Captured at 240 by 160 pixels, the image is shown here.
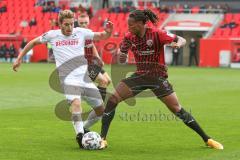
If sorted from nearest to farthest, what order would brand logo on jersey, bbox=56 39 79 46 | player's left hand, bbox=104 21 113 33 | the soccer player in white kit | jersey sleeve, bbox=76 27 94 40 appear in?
player's left hand, bbox=104 21 113 33 → the soccer player in white kit → brand logo on jersey, bbox=56 39 79 46 → jersey sleeve, bbox=76 27 94 40

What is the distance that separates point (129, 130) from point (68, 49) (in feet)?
9.70

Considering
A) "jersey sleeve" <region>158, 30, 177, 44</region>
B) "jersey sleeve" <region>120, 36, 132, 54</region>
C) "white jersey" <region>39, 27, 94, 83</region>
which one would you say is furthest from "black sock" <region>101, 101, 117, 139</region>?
"jersey sleeve" <region>158, 30, 177, 44</region>

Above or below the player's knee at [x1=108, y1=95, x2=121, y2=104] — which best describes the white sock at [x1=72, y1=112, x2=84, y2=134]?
below

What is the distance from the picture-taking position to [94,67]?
1295cm

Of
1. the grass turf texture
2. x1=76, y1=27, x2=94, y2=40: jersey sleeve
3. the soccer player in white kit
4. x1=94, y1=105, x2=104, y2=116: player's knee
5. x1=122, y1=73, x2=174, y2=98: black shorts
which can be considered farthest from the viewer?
x1=94, y1=105, x2=104, y2=116: player's knee

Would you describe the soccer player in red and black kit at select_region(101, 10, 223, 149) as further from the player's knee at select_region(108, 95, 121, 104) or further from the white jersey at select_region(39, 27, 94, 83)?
the white jersey at select_region(39, 27, 94, 83)

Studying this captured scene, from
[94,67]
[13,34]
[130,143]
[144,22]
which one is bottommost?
[13,34]

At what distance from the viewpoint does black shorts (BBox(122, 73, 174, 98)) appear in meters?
10.6

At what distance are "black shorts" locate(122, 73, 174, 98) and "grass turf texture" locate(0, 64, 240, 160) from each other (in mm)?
921

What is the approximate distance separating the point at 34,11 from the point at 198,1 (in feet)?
44.8

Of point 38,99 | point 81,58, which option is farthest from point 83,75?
point 38,99

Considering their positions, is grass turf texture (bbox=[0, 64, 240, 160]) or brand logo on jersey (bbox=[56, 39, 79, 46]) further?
brand logo on jersey (bbox=[56, 39, 79, 46])

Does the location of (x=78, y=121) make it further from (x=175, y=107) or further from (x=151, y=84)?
(x=175, y=107)

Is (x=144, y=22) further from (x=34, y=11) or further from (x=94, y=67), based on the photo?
(x=34, y=11)
